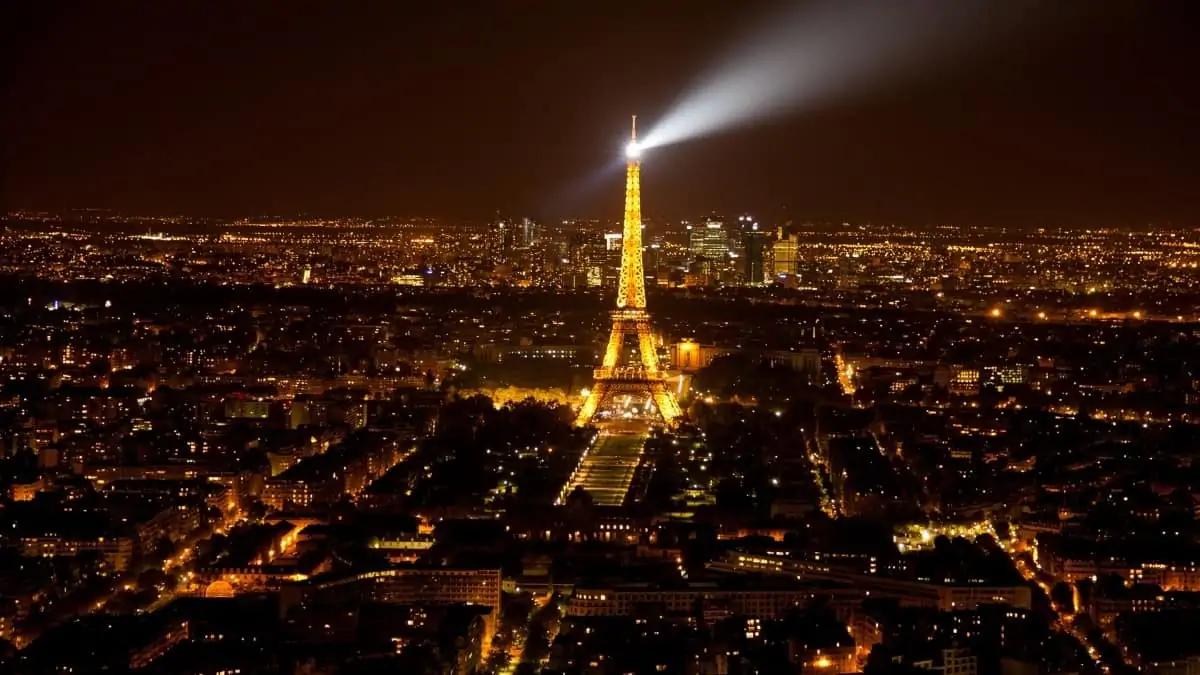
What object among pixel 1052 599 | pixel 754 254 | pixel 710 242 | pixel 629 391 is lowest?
pixel 1052 599

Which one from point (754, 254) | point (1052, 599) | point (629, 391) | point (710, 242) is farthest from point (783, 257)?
point (1052, 599)

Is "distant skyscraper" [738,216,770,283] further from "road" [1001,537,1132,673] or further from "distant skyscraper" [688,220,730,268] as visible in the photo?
"road" [1001,537,1132,673]

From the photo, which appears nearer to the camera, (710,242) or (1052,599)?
(1052,599)

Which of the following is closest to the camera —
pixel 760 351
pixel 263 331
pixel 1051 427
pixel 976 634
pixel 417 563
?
pixel 976 634

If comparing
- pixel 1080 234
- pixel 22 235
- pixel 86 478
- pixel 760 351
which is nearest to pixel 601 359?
pixel 760 351

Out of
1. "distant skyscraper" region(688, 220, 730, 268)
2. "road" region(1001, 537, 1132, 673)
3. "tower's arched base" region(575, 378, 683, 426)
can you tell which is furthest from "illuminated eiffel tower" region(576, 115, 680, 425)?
"distant skyscraper" region(688, 220, 730, 268)

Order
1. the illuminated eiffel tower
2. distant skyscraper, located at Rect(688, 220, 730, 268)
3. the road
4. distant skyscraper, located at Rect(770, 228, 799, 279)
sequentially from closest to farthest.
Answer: the road
the illuminated eiffel tower
distant skyscraper, located at Rect(688, 220, 730, 268)
distant skyscraper, located at Rect(770, 228, 799, 279)

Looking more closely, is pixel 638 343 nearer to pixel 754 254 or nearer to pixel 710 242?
pixel 754 254

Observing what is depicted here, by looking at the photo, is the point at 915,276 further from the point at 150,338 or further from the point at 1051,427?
the point at 1051,427

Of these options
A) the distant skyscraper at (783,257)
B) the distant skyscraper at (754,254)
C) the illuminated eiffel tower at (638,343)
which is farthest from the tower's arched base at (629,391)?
the distant skyscraper at (783,257)
